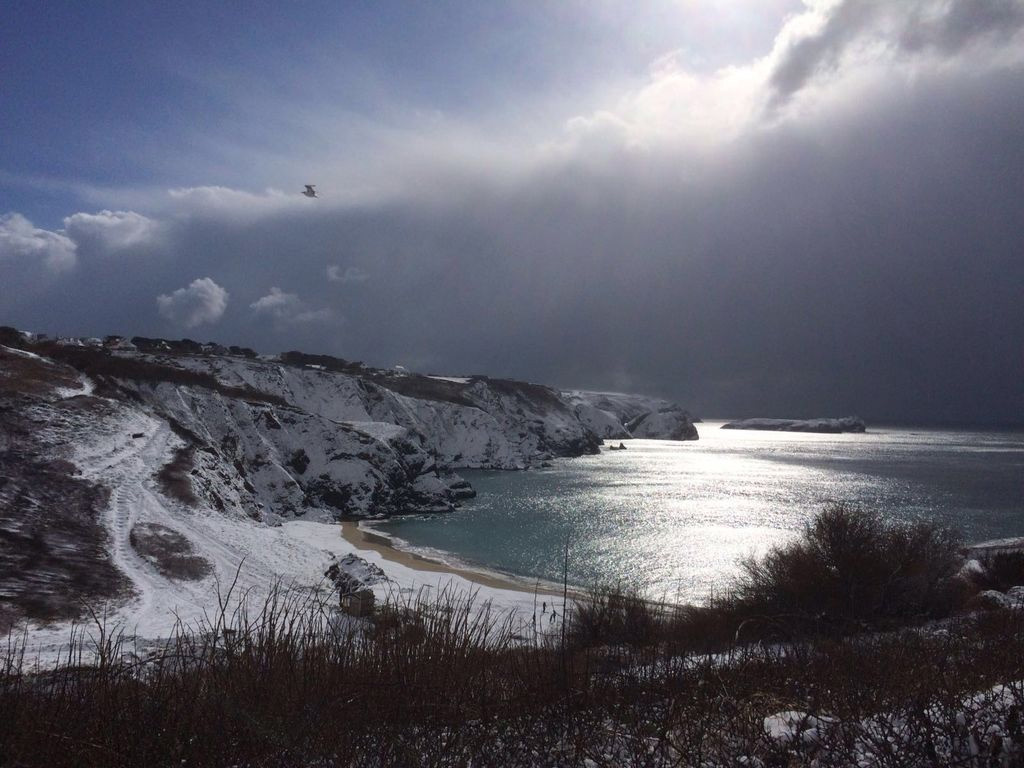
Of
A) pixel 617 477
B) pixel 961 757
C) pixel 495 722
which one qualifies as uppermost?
pixel 961 757

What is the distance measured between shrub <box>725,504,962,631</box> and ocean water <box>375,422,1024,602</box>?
4112 millimetres

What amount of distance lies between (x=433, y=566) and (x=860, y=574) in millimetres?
20871

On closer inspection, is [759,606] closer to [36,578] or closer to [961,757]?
[961,757]

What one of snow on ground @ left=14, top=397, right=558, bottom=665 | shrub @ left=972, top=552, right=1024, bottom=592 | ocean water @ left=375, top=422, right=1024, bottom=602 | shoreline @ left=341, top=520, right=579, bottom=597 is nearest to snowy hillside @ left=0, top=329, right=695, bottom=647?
snow on ground @ left=14, top=397, right=558, bottom=665

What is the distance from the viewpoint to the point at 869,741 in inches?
129

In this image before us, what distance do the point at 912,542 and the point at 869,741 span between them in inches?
765

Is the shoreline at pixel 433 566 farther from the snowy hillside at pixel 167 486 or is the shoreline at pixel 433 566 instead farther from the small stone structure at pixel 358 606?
the small stone structure at pixel 358 606

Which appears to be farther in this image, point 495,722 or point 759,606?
point 759,606

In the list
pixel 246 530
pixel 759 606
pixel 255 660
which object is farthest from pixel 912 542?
pixel 246 530

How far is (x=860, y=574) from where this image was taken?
719 inches

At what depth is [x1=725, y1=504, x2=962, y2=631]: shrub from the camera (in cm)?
1714

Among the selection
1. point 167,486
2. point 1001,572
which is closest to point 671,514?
point 1001,572

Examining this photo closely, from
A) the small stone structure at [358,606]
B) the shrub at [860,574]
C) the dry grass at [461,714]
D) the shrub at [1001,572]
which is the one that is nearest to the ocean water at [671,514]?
the shrub at [860,574]

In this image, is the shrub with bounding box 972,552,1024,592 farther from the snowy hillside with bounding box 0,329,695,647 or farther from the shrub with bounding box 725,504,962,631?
the snowy hillside with bounding box 0,329,695,647
